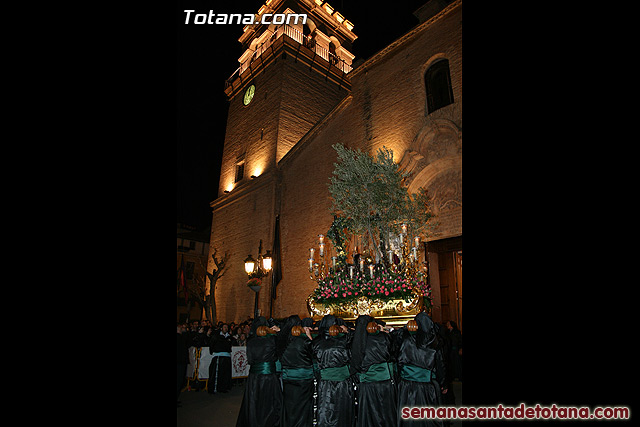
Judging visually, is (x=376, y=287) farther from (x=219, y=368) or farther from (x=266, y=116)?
(x=266, y=116)

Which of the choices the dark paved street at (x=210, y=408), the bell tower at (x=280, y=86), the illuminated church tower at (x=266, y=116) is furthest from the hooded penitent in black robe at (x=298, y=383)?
the bell tower at (x=280, y=86)

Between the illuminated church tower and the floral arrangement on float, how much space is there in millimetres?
4855

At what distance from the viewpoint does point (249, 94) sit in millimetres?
21906

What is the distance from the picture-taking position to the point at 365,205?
34.2 ft

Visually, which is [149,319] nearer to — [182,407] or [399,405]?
[399,405]

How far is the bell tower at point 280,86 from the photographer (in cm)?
1889

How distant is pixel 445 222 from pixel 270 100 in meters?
12.4

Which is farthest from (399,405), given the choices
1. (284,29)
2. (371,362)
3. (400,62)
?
(284,29)

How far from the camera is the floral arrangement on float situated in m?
8.02

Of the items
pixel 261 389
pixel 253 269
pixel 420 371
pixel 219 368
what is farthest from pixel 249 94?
pixel 420 371

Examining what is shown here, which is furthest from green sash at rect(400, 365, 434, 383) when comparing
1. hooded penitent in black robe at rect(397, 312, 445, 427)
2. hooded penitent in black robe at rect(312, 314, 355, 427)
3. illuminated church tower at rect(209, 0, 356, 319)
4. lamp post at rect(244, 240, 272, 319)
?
illuminated church tower at rect(209, 0, 356, 319)

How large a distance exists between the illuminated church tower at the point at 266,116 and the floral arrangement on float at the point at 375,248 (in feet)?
15.9

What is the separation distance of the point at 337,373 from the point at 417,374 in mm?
1100

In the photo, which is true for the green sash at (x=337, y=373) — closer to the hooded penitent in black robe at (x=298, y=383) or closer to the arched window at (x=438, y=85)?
the hooded penitent in black robe at (x=298, y=383)
